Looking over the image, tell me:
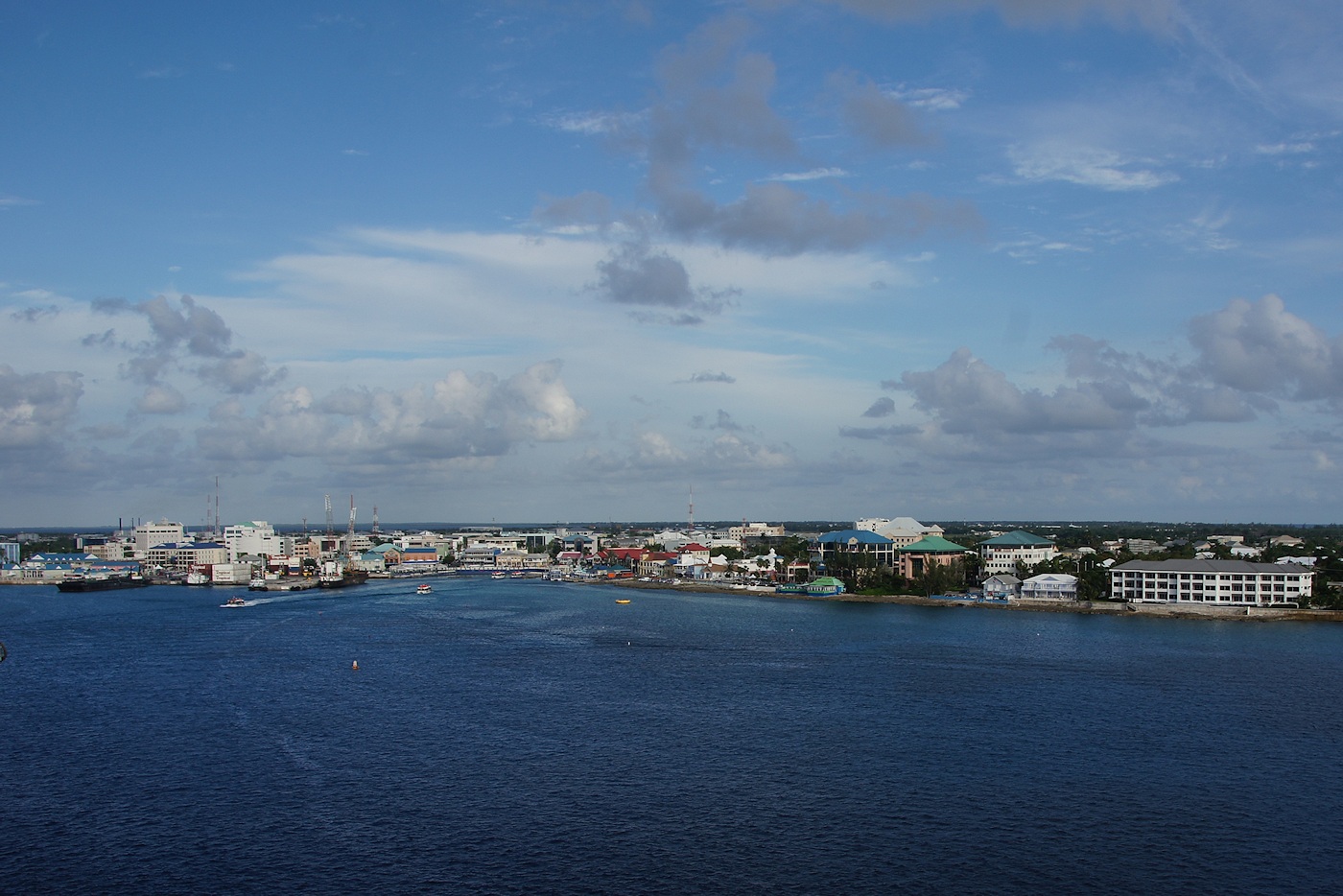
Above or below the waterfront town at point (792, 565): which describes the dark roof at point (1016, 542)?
above

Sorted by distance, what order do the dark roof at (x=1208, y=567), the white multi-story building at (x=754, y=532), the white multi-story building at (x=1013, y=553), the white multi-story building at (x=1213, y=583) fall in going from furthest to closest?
the white multi-story building at (x=754, y=532)
the white multi-story building at (x=1013, y=553)
the dark roof at (x=1208, y=567)
the white multi-story building at (x=1213, y=583)

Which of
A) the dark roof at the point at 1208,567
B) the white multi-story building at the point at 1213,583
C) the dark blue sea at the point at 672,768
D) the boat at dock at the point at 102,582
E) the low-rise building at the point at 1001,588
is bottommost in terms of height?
the boat at dock at the point at 102,582

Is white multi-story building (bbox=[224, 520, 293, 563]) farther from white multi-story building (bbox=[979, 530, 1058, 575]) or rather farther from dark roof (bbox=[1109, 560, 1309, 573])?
dark roof (bbox=[1109, 560, 1309, 573])

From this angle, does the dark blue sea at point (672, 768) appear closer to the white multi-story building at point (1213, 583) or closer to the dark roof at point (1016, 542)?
the white multi-story building at point (1213, 583)

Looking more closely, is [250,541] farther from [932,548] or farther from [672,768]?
[672,768]

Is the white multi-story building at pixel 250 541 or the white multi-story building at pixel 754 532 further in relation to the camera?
the white multi-story building at pixel 754 532

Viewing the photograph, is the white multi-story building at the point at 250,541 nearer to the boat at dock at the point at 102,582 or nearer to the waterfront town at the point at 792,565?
the waterfront town at the point at 792,565

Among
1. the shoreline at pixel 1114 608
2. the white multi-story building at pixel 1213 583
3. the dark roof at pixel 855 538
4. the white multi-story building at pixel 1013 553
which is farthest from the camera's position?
the dark roof at pixel 855 538

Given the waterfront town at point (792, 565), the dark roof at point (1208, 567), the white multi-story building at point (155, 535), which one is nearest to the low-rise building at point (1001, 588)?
the waterfront town at point (792, 565)
